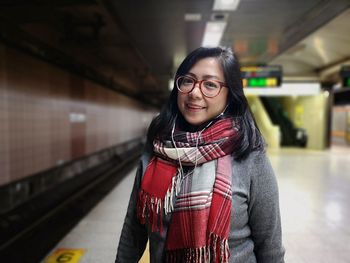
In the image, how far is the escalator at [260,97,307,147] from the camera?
540 inches

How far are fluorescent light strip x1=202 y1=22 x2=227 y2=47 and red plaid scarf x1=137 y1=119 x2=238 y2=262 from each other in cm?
404

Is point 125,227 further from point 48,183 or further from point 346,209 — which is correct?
point 48,183

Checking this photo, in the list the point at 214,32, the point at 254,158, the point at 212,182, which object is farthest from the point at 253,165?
the point at 214,32

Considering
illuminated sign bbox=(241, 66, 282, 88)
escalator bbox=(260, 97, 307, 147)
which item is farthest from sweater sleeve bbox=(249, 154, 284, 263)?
escalator bbox=(260, 97, 307, 147)

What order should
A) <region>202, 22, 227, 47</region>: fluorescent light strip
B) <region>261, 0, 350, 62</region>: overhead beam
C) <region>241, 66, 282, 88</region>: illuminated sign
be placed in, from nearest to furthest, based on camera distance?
<region>261, 0, 350, 62</region>: overhead beam < <region>202, 22, 227, 47</region>: fluorescent light strip < <region>241, 66, 282, 88</region>: illuminated sign

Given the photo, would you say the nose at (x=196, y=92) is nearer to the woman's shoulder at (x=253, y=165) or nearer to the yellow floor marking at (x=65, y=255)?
the woman's shoulder at (x=253, y=165)

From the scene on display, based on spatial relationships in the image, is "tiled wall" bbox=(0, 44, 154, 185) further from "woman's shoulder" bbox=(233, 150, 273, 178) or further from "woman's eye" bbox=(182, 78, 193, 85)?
"woman's shoulder" bbox=(233, 150, 273, 178)

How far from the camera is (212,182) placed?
42.4 inches

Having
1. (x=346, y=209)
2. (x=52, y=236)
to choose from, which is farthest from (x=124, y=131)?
(x=346, y=209)

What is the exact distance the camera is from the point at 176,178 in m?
1.14

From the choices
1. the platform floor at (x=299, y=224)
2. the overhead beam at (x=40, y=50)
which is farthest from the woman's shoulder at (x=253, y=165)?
the overhead beam at (x=40, y=50)

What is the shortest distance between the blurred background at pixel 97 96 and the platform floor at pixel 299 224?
16mm

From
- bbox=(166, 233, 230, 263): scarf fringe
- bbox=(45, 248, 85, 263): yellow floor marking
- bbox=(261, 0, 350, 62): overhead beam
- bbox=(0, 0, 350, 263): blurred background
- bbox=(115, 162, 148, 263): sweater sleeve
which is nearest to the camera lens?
bbox=(166, 233, 230, 263): scarf fringe

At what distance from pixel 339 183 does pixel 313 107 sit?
8304 mm
